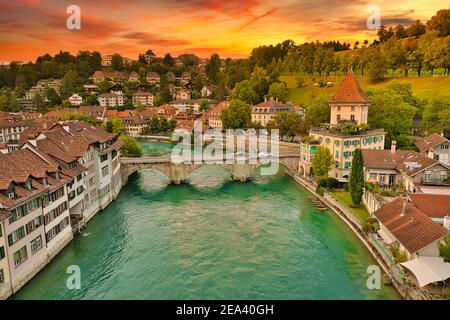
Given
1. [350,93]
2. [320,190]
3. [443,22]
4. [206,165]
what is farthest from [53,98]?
[443,22]

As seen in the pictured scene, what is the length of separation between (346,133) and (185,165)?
24.4m

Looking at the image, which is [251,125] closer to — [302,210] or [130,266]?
[302,210]

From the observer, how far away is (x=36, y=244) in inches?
1109

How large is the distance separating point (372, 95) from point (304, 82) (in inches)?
2108

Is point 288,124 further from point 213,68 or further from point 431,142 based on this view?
point 213,68

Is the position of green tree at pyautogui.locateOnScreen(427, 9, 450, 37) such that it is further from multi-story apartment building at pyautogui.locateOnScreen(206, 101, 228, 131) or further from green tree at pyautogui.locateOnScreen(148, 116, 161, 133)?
green tree at pyautogui.locateOnScreen(148, 116, 161, 133)

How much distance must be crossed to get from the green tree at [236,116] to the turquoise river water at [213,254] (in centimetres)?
4732

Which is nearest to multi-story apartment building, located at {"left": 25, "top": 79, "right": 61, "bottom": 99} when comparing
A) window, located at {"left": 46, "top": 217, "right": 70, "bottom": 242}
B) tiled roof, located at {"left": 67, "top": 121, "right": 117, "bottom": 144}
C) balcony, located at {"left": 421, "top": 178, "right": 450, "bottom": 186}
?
tiled roof, located at {"left": 67, "top": 121, "right": 117, "bottom": 144}

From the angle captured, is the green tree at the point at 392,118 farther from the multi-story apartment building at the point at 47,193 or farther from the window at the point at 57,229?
the window at the point at 57,229

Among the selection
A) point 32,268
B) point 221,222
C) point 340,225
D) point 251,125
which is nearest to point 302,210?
point 340,225

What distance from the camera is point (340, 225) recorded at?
38.6 metres

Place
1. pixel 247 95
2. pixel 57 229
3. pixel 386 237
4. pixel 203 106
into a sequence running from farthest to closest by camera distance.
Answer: pixel 203 106 → pixel 247 95 → pixel 57 229 → pixel 386 237

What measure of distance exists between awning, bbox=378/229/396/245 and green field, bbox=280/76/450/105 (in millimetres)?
51920

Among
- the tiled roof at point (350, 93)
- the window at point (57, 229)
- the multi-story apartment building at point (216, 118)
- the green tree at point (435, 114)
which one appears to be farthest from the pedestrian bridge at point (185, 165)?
the multi-story apartment building at point (216, 118)
